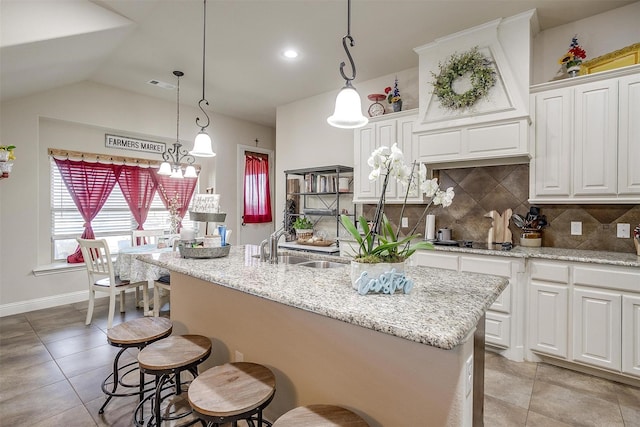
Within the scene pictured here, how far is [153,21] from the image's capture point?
3.00 metres

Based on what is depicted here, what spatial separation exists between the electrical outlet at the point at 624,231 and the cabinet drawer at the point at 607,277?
1.95 ft

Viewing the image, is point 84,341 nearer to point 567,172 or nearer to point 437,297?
point 437,297

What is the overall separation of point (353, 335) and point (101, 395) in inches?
79.9

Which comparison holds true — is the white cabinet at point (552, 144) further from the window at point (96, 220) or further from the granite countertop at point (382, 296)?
the window at point (96, 220)

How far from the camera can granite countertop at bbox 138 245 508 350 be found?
0.94 m

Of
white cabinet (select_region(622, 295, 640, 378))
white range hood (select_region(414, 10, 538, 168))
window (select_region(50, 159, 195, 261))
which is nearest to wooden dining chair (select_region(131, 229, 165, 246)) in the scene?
window (select_region(50, 159, 195, 261))

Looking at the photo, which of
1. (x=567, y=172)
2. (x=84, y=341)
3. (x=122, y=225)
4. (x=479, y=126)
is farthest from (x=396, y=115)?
(x=122, y=225)

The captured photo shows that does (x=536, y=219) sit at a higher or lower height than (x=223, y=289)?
higher

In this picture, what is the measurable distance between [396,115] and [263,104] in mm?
2508

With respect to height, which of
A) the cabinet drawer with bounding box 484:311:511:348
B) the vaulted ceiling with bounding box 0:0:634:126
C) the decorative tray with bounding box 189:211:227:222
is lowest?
the cabinet drawer with bounding box 484:311:511:348

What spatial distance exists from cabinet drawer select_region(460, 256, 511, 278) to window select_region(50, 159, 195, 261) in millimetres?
4345

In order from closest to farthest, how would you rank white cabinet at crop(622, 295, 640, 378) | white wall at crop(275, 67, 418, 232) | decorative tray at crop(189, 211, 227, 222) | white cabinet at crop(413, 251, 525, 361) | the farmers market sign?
decorative tray at crop(189, 211, 227, 222)
white cabinet at crop(622, 295, 640, 378)
white cabinet at crop(413, 251, 525, 361)
white wall at crop(275, 67, 418, 232)
the farmers market sign

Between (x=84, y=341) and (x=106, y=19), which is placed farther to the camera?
(x=84, y=341)

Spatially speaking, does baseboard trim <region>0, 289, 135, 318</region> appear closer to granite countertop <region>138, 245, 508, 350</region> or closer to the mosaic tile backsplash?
granite countertop <region>138, 245, 508, 350</region>
